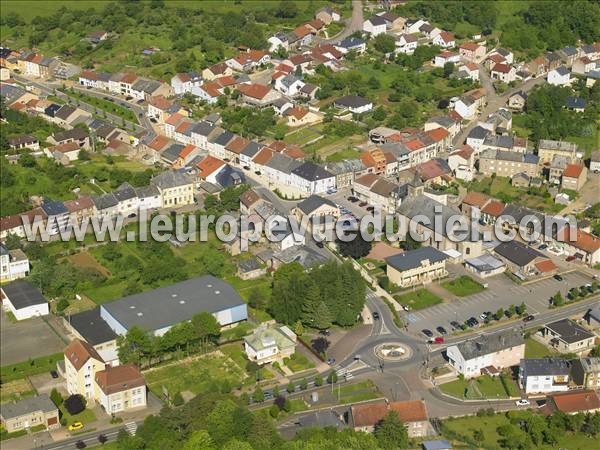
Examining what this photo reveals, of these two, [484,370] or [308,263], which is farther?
[308,263]

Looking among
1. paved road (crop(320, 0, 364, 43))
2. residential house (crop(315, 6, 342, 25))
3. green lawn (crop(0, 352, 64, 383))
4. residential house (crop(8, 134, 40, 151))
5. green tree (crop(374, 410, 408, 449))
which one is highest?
residential house (crop(315, 6, 342, 25))

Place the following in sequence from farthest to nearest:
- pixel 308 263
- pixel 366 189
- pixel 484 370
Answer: pixel 366 189
pixel 308 263
pixel 484 370

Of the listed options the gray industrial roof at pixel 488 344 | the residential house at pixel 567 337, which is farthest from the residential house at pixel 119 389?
the residential house at pixel 567 337

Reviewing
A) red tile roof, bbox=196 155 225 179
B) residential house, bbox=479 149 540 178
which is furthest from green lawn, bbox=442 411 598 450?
red tile roof, bbox=196 155 225 179

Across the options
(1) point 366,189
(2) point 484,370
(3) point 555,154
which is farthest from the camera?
(3) point 555,154

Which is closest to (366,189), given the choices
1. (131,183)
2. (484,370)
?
(131,183)

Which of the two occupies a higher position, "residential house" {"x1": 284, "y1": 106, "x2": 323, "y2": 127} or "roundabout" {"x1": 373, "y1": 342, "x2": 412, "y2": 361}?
"residential house" {"x1": 284, "y1": 106, "x2": 323, "y2": 127}

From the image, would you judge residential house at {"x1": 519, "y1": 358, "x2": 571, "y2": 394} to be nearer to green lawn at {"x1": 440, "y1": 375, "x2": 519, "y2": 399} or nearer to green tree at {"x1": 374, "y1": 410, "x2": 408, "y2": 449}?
green lawn at {"x1": 440, "y1": 375, "x2": 519, "y2": 399}

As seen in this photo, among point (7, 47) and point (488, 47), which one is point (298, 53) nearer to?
point (488, 47)
